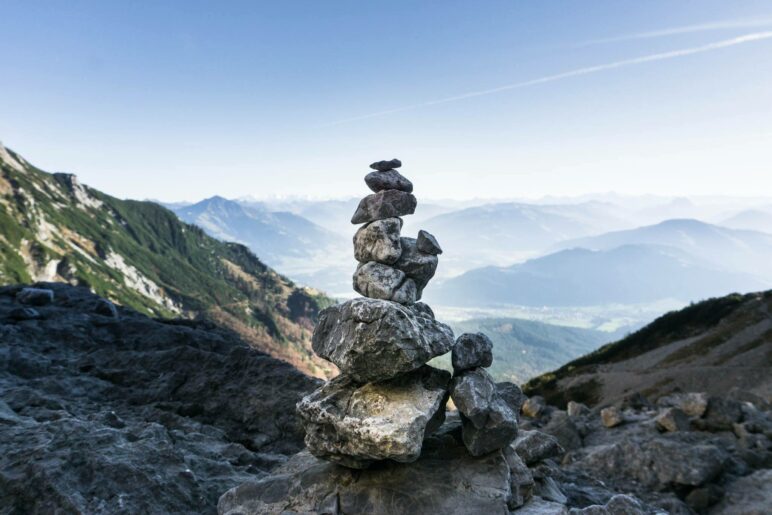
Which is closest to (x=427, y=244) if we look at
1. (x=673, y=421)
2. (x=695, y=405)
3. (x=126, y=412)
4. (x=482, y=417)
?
(x=482, y=417)

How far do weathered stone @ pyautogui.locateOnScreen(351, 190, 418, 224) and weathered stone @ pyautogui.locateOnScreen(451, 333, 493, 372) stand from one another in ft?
17.1

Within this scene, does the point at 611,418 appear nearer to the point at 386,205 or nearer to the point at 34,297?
the point at 386,205

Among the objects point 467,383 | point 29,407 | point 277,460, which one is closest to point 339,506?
point 467,383

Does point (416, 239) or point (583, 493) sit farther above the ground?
point (416, 239)

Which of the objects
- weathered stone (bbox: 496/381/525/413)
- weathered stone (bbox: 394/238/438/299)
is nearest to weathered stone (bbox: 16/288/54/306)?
weathered stone (bbox: 394/238/438/299)

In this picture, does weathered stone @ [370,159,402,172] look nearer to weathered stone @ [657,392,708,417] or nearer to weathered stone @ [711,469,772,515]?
weathered stone @ [711,469,772,515]

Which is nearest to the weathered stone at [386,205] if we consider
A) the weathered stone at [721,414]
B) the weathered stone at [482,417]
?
the weathered stone at [482,417]

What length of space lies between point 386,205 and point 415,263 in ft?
8.10

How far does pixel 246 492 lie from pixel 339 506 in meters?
3.45

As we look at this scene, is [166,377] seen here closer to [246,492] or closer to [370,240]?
[246,492]

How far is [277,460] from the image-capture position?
1861 cm

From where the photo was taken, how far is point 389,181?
16.0 meters

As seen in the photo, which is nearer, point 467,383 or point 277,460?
point 467,383

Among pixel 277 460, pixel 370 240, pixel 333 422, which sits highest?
pixel 370 240
